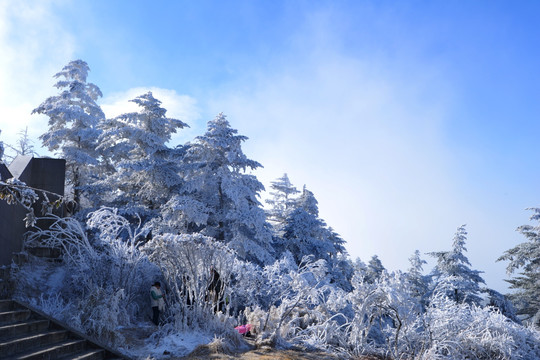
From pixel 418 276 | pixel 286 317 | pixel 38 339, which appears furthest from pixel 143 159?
pixel 418 276

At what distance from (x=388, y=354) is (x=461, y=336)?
6.31 feet

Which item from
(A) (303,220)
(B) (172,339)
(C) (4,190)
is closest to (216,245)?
(B) (172,339)

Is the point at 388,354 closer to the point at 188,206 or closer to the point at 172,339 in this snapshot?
the point at 172,339

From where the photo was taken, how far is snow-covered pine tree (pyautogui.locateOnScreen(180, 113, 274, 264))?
1597 cm

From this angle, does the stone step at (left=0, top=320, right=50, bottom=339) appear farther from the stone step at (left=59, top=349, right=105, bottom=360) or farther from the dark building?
the dark building

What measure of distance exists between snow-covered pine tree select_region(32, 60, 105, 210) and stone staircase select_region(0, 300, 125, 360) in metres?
11.2

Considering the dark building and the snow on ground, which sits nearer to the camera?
the snow on ground

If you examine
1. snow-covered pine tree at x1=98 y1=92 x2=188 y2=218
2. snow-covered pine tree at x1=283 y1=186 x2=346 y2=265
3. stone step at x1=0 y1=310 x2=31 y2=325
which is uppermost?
snow-covered pine tree at x1=98 y1=92 x2=188 y2=218

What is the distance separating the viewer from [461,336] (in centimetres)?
1006

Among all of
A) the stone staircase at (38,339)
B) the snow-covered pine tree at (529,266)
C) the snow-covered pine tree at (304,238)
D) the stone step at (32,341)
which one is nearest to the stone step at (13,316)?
the stone staircase at (38,339)

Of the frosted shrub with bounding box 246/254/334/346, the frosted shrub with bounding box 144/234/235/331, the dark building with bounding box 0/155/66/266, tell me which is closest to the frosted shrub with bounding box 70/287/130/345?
the frosted shrub with bounding box 144/234/235/331

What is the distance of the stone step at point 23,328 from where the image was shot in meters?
6.73

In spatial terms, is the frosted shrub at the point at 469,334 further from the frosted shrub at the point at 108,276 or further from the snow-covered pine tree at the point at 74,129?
the snow-covered pine tree at the point at 74,129

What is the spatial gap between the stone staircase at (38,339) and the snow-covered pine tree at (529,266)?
22363mm
